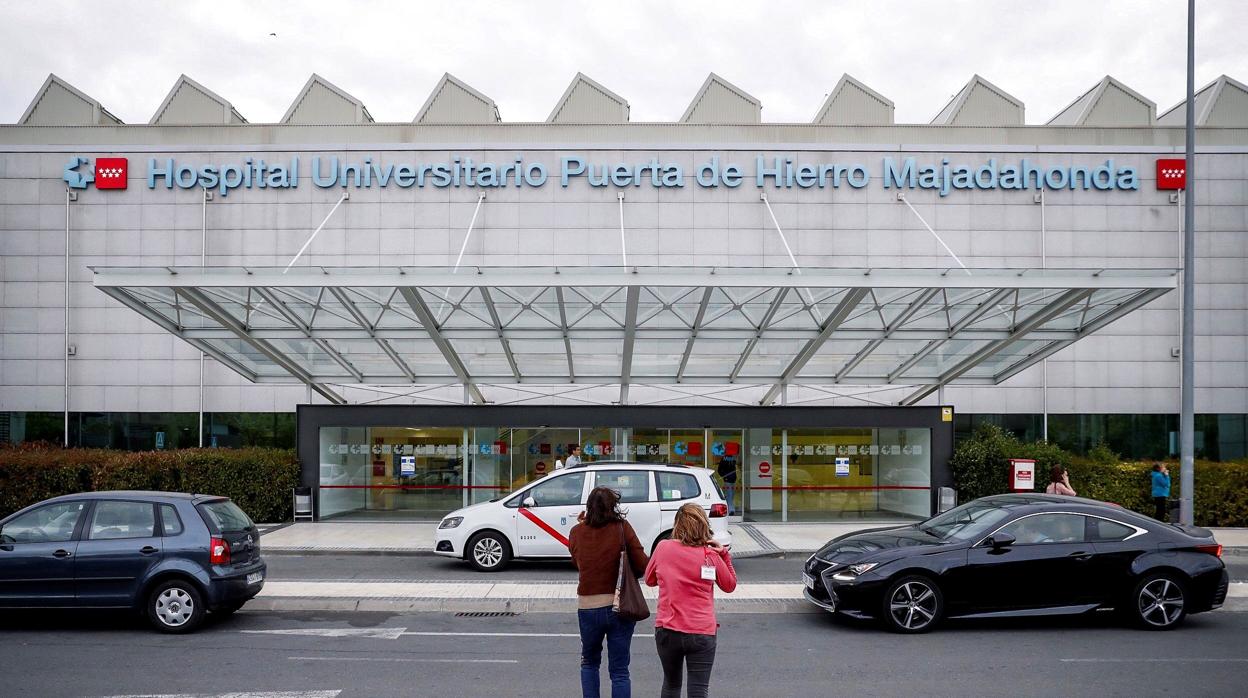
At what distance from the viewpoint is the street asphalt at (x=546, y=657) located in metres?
7.20

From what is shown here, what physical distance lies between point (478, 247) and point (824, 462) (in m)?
11.4

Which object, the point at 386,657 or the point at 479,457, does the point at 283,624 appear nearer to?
the point at 386,657

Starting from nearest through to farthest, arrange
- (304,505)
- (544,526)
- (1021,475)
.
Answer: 1. (544,526)
2. (1021,475)
3. (304,505)

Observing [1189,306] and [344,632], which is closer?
[344,632]

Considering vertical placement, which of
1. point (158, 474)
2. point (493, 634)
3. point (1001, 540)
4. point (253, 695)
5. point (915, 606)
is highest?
point (1001, 540)

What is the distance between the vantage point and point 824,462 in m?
19.3

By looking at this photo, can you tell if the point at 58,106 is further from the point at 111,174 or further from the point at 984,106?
the point at 984,106

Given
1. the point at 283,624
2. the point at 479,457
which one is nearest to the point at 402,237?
the point at 479,457

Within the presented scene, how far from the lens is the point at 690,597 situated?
5180mm

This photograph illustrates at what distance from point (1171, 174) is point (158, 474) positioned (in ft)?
87.9

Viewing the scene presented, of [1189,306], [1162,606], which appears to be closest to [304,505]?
[1162,606]

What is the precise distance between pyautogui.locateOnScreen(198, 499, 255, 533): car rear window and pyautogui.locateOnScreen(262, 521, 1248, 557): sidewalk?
550cm

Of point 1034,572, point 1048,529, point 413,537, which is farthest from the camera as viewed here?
point 413,537

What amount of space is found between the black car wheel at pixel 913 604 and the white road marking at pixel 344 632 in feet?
16.7
